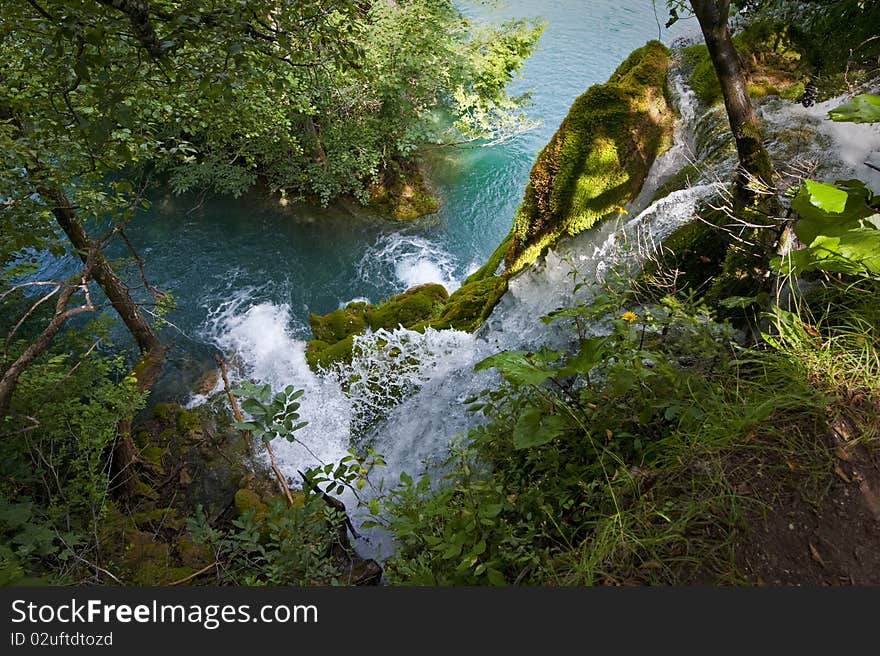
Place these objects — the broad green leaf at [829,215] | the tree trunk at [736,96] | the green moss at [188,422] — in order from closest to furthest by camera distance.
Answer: the broad green leaf at [829,215] → the tree trunk at [736,96] → the green moss at [188,422]

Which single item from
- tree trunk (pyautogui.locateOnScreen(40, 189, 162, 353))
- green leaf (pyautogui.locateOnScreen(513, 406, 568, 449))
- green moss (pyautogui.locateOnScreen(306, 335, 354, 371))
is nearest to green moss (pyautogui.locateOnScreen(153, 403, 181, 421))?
tree trunk (pyautogui.locateOnScreen(40, 189, 162, 353))

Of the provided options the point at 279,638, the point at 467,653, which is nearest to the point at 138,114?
the point at 279,638

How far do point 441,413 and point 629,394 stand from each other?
8.79 ft

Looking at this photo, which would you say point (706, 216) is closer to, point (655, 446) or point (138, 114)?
point (655, 446)

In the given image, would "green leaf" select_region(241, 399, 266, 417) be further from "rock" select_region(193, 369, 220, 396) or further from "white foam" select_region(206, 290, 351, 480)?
"rock" select_region(193, 369, 220, 396)

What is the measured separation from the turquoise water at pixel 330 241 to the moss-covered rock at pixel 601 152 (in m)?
4.91

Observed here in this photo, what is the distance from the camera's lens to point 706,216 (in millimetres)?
4328

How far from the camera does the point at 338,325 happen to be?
26.6 feet

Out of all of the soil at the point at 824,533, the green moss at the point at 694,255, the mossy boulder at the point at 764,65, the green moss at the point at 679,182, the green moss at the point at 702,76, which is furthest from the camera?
the green moss at the point at 702,76

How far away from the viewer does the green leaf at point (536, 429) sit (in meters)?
2.44

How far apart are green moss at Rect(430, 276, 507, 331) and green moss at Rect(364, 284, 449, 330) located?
70 centimetres

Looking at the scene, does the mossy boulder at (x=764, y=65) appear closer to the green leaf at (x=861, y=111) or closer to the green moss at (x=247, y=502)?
the green leaf at (x=861, y=111)

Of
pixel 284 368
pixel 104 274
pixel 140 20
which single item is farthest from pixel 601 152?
pixel 104 274

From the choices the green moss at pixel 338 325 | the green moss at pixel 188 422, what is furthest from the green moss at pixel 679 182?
the green moss at pixel 188 422
